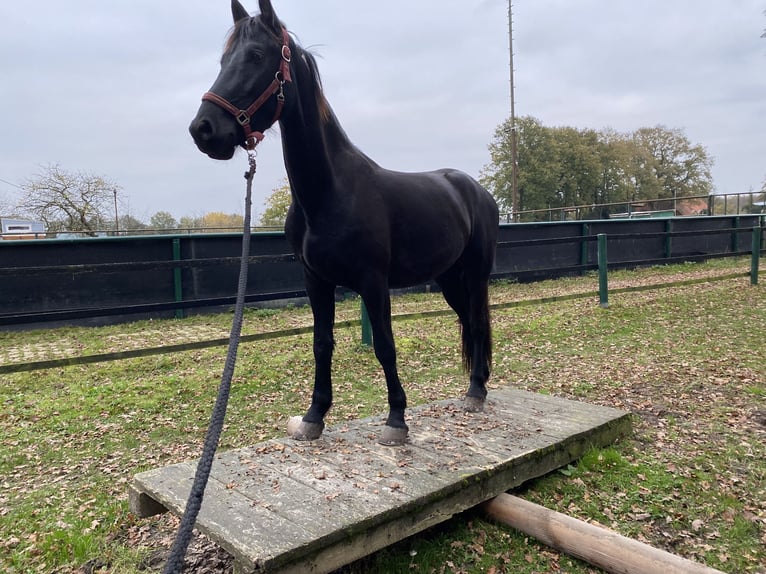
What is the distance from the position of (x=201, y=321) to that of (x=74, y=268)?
436 cm

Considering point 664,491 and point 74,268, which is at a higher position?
point 74,268

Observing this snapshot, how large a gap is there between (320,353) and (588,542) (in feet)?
5.49

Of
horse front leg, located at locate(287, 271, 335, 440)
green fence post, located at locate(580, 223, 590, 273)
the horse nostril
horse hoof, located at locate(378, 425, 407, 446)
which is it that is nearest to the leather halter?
the horse nostril

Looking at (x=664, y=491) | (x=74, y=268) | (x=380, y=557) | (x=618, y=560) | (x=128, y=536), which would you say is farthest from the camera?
(x=74, y=268)

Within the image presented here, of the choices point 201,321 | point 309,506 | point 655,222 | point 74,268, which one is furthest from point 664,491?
point 655,222

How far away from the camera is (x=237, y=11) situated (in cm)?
258

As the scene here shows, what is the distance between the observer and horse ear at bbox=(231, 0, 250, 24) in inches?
101

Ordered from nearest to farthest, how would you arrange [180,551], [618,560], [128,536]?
[180,551] < [618,560] < [128,536]

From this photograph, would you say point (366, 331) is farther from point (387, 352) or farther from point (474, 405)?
point (387, 352)

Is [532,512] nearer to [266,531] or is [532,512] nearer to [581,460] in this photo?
[581,460]

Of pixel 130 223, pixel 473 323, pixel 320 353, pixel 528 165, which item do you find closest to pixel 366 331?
pixel 473 323

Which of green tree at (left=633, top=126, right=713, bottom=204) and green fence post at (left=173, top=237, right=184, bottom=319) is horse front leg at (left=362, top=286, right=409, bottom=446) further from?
green tree at (left=633, top=126, right=713, bottom=204)

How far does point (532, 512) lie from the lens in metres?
2.63

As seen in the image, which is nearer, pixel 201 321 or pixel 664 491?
pixel 664 491
